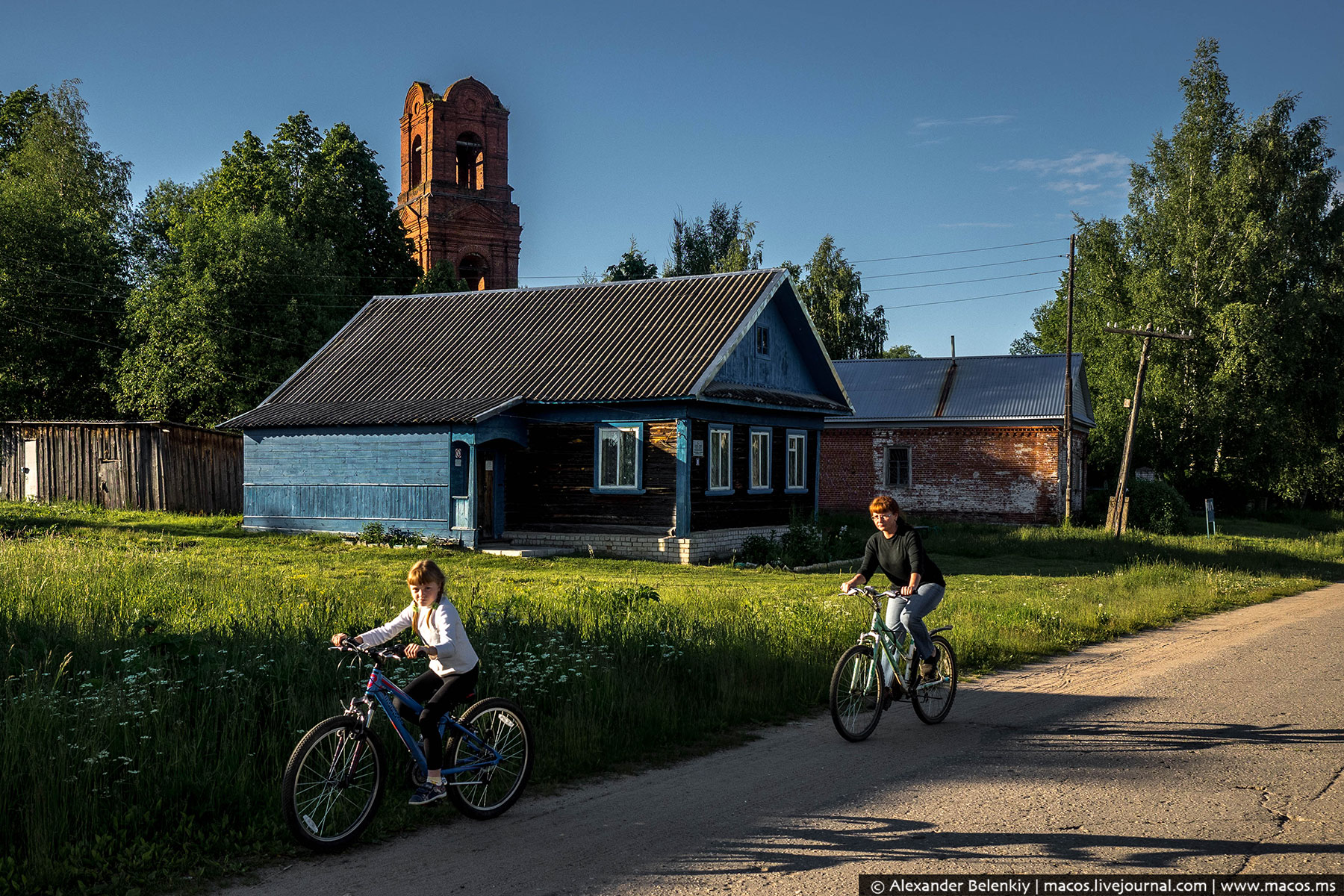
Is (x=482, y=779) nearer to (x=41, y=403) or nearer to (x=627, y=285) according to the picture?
(x=627, y=285)

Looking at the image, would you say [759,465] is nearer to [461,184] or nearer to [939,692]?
[939,692]

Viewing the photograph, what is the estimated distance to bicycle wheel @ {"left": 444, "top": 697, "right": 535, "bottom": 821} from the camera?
5734 millimetres

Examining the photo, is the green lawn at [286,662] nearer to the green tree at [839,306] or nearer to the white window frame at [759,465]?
the white window frame at [759,465]

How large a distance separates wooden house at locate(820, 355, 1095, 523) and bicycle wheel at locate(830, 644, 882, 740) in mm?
25228

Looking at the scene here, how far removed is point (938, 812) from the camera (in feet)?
18.8

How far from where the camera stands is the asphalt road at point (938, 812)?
4.89 meters

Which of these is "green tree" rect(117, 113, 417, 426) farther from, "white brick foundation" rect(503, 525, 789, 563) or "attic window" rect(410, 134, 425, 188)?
"white brick foundation" rect(503, 525, 789, 563)

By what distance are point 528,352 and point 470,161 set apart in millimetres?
27234

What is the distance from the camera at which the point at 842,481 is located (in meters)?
36.4

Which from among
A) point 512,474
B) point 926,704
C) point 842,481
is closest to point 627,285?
point 512,474

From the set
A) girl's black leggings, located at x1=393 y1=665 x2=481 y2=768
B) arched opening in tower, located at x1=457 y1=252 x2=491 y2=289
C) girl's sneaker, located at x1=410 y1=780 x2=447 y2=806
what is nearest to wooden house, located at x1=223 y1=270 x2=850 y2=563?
girl's black leggings, located at x1=393 y1=665 x2=481 y2=768

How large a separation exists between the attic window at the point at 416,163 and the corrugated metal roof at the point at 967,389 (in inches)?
894

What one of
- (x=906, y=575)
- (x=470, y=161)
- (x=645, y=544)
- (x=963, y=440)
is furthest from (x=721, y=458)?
(x=470, y=161)

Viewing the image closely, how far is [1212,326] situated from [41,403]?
42211 mm
